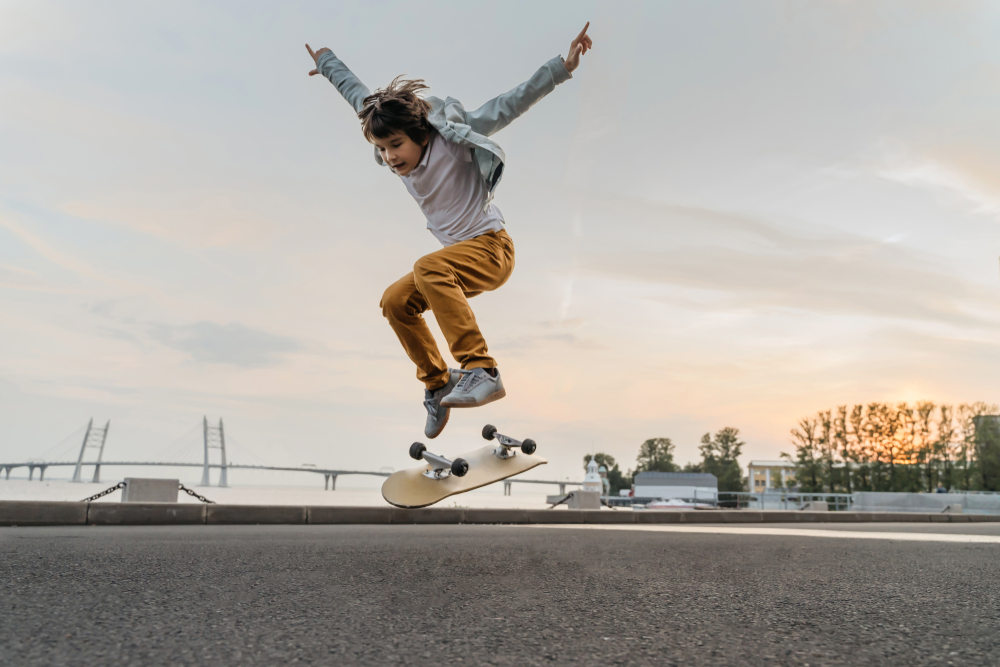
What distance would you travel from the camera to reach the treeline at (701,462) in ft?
353

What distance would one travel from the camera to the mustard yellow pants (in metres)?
3.91

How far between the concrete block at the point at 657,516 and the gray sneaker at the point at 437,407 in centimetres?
943

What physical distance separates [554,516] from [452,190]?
939 centimetres

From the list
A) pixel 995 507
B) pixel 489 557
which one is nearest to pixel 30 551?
pixel 489 557

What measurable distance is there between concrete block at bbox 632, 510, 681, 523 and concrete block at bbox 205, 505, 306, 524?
22.7 ft

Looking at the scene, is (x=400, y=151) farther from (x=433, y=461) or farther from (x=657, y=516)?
(x=657, y=516)

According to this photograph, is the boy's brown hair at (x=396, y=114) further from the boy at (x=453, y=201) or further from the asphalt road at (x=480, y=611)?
the asphalt road at (x=480, y=611)

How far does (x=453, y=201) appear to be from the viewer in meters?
4.29

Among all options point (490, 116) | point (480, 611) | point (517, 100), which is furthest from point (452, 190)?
point (480, 611)

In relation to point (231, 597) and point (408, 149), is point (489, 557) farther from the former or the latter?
point (408, 149)

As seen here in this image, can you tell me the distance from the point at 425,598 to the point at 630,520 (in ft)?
39.3

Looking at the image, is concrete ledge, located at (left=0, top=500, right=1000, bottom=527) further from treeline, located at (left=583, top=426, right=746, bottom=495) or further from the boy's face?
treeline, located at (left=583, top=426, right=746, bottom=495)

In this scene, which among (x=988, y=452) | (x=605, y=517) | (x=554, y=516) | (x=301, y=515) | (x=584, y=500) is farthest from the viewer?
(x=988, y=452)

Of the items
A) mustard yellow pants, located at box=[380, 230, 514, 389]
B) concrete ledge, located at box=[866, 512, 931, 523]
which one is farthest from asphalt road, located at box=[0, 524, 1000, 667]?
concrete ledge, located at box=[866, 512, 931, 523]
